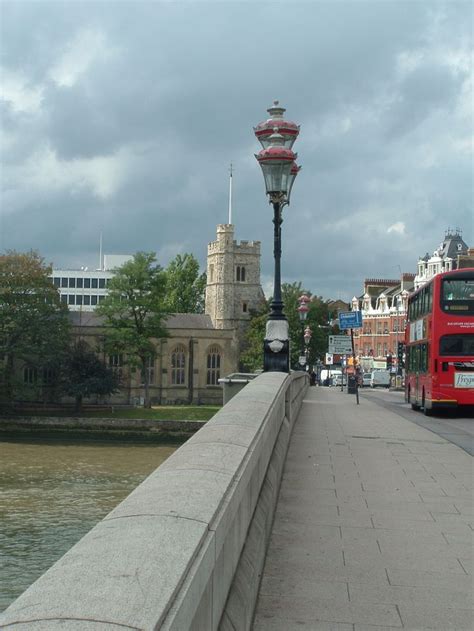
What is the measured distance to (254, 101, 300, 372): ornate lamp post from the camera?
14648mm

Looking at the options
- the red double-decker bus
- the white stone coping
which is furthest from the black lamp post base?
the white stone coping

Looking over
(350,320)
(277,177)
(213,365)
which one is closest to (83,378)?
(213,365)

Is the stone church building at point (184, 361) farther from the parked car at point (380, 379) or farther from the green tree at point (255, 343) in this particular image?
the parked car at point (380, 379)

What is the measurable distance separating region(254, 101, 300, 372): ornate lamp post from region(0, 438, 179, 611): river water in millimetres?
6654

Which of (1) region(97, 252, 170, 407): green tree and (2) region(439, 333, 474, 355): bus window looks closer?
(2) region(439, 333, 474, 355): bus window

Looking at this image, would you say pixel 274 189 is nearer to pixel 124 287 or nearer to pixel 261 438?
pixel 261 438

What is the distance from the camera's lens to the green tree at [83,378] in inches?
2869

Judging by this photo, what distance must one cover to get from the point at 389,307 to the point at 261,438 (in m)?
111

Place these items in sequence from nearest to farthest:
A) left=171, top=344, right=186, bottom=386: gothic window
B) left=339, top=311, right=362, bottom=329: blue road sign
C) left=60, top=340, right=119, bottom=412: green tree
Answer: left=339, top=311, right=362, bottom=329: blue road sign
left=60, top=340, right=119, bottom=412: green tree
left=171, top=344, right=186, bottom=386: gothic window

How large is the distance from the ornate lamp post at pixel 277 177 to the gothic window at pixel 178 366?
81712 millimetres

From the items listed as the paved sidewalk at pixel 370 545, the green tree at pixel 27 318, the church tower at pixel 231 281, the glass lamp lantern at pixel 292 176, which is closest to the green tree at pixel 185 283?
the church tower at pixel 231 281

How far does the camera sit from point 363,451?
12.5 meters

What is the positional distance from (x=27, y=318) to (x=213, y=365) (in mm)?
35630

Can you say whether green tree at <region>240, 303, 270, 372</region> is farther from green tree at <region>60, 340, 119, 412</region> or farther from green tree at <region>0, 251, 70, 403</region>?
green tree at <region>0, 251, 70, 403</region>
